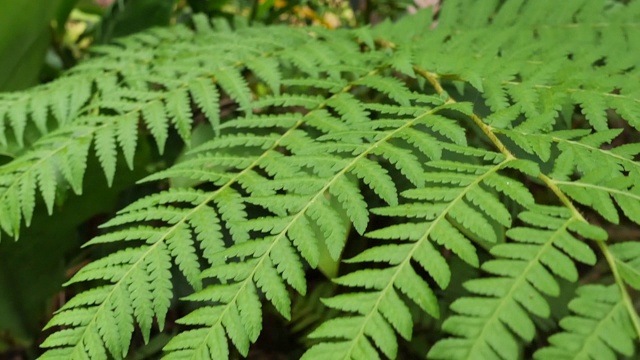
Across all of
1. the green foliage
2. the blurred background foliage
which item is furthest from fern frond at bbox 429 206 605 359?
the blurred background foliage

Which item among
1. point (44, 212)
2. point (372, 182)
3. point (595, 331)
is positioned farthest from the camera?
point (44, 212)

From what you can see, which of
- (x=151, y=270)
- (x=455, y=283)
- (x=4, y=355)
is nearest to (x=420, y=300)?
(x=151, y=270)

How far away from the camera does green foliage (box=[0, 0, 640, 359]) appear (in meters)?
0.41

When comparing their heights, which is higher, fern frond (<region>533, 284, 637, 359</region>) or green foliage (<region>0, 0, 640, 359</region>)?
green foliage (<region>0, 0, 640, 359</region>)

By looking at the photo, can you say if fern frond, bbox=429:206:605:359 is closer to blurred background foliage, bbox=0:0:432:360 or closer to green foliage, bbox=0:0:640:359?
green foliage, bbox=0:0:640:359

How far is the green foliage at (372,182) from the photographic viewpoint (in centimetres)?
41

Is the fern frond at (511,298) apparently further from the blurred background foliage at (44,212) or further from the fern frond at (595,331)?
the blurred background foliage at (44,212)

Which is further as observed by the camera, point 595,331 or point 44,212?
point 44,212

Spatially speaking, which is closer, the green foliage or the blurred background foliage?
the green foliage

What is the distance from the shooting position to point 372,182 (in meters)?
0.53

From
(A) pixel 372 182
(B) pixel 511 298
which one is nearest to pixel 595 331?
(B) pixel 511 298

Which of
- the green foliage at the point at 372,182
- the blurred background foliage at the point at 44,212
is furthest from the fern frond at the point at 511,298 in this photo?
the blurred background foliage at the point at 44,212

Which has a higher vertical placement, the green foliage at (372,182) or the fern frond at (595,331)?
the green foliage at (372,182)

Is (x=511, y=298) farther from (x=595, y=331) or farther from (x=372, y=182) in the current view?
(x=372, y=182)
